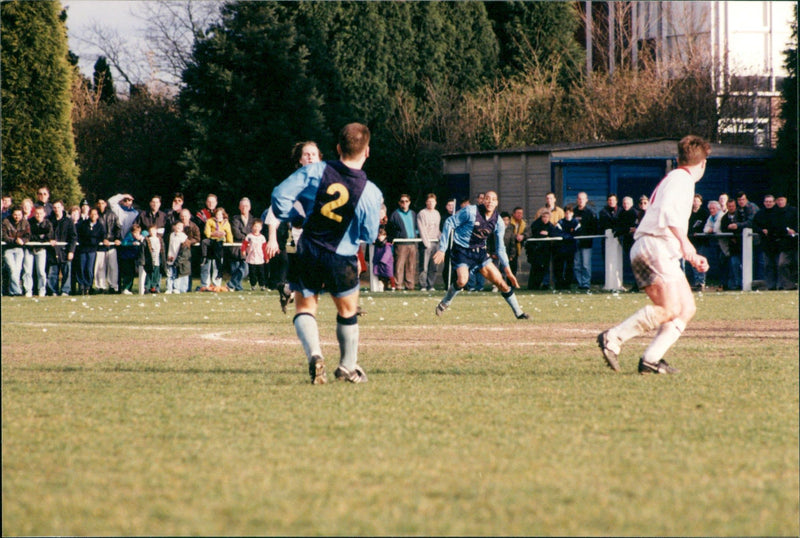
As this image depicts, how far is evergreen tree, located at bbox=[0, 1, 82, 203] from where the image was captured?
2798 cm

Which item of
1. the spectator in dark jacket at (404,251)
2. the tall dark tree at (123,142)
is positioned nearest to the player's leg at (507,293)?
the spectator in dark jacket at (404,251)

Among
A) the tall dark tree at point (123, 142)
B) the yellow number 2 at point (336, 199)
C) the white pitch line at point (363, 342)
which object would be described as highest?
the tall dark tree at point (123, 142)

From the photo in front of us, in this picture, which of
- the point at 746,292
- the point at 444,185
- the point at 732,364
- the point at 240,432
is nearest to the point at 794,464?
the point at 240,432

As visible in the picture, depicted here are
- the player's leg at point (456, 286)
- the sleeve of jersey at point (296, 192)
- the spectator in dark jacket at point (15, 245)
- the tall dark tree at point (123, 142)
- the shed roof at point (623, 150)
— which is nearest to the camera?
the sleeve of jersey at point (296, 192)

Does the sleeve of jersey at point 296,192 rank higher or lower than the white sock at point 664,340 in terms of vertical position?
higher

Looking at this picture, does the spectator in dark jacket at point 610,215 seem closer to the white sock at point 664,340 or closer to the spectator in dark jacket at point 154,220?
the spectator in dark jacket at point 154,220

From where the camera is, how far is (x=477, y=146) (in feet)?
130

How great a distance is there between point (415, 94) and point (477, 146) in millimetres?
5404

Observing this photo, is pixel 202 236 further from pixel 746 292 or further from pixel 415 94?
pixel 415 94

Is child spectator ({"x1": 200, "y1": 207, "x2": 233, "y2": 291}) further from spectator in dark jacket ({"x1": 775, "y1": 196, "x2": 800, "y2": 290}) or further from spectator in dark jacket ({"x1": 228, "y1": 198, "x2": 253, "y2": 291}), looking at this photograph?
spectator in dark jacket ({"x1": 775, "y1": 196, "x2": 800, "y2": 290})

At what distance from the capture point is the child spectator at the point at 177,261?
81.1 ft

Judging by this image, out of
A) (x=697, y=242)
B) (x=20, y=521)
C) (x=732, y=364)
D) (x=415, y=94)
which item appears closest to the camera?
(x=20, y=521)

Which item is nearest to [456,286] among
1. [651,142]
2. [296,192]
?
[296,192]

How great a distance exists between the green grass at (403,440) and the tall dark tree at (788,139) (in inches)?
739
